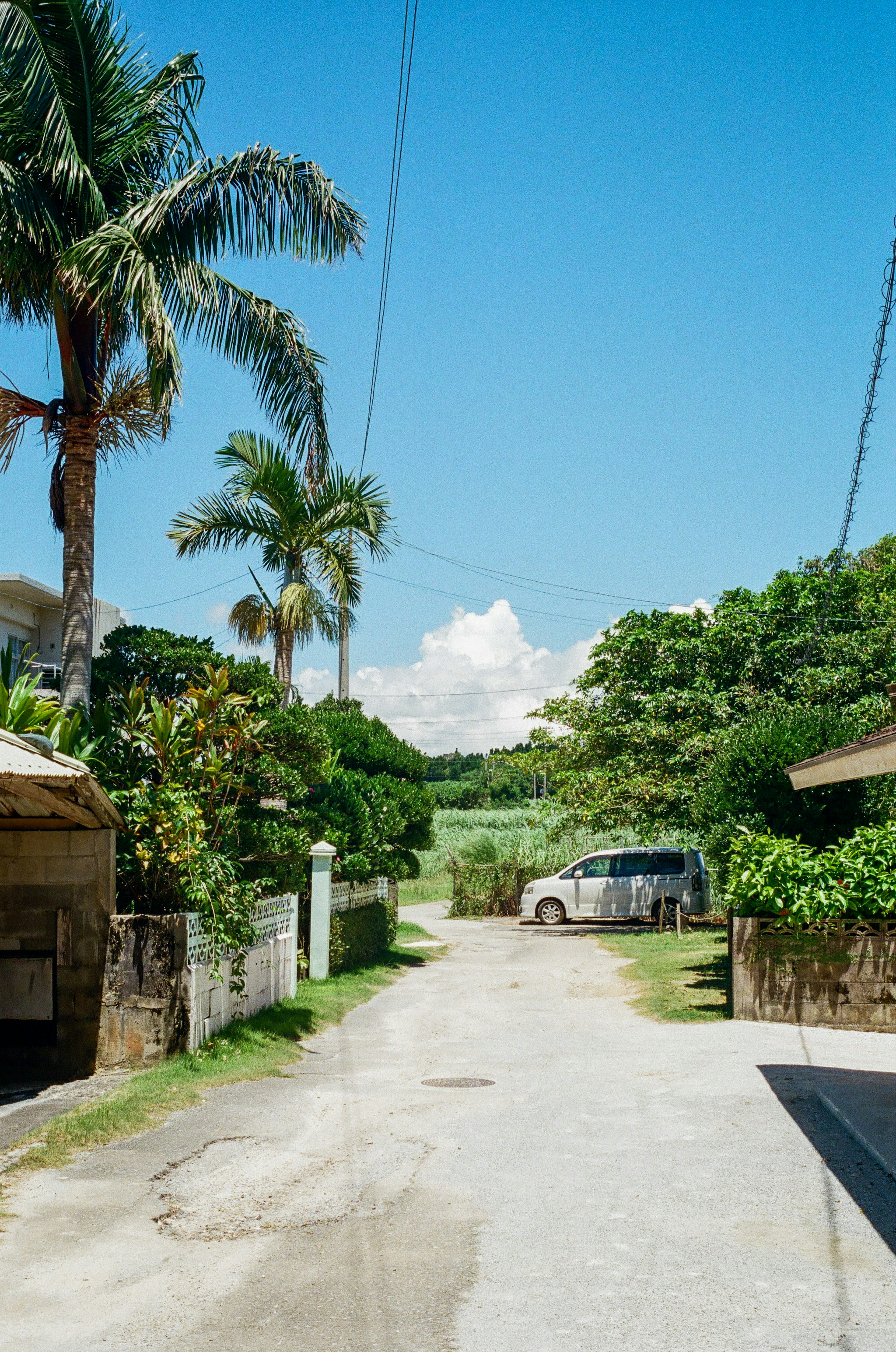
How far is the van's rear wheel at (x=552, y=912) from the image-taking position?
92.3ft

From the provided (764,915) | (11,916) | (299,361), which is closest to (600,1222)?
(11,916)

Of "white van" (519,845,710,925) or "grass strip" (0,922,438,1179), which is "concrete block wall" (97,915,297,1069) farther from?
"white van" (519,845,710,925)

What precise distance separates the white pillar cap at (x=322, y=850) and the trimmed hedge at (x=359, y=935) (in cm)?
128

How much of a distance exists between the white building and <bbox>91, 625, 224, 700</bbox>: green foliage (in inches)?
696

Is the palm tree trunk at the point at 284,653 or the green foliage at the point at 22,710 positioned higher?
the palm tree trunk at the point at 284,653

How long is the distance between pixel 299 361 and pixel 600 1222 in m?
9.13

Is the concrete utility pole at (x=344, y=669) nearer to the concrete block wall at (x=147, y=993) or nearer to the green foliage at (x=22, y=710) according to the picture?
the green foliage at (x=22, y=710)

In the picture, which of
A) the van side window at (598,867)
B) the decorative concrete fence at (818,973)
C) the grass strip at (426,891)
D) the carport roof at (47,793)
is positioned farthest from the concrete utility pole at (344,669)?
the carport roof at (47,793)

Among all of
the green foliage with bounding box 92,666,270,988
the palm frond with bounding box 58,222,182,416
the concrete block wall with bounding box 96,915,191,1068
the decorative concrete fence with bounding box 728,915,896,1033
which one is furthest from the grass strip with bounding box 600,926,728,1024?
the palm frond with bounding box 58,222,182,416

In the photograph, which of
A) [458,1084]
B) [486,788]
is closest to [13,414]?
[458,1084]

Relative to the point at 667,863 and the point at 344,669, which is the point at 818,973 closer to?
the point at 667,863

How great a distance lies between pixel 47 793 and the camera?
841cm

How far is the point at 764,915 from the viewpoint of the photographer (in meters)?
12.4

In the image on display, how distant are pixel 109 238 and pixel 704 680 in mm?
17307
